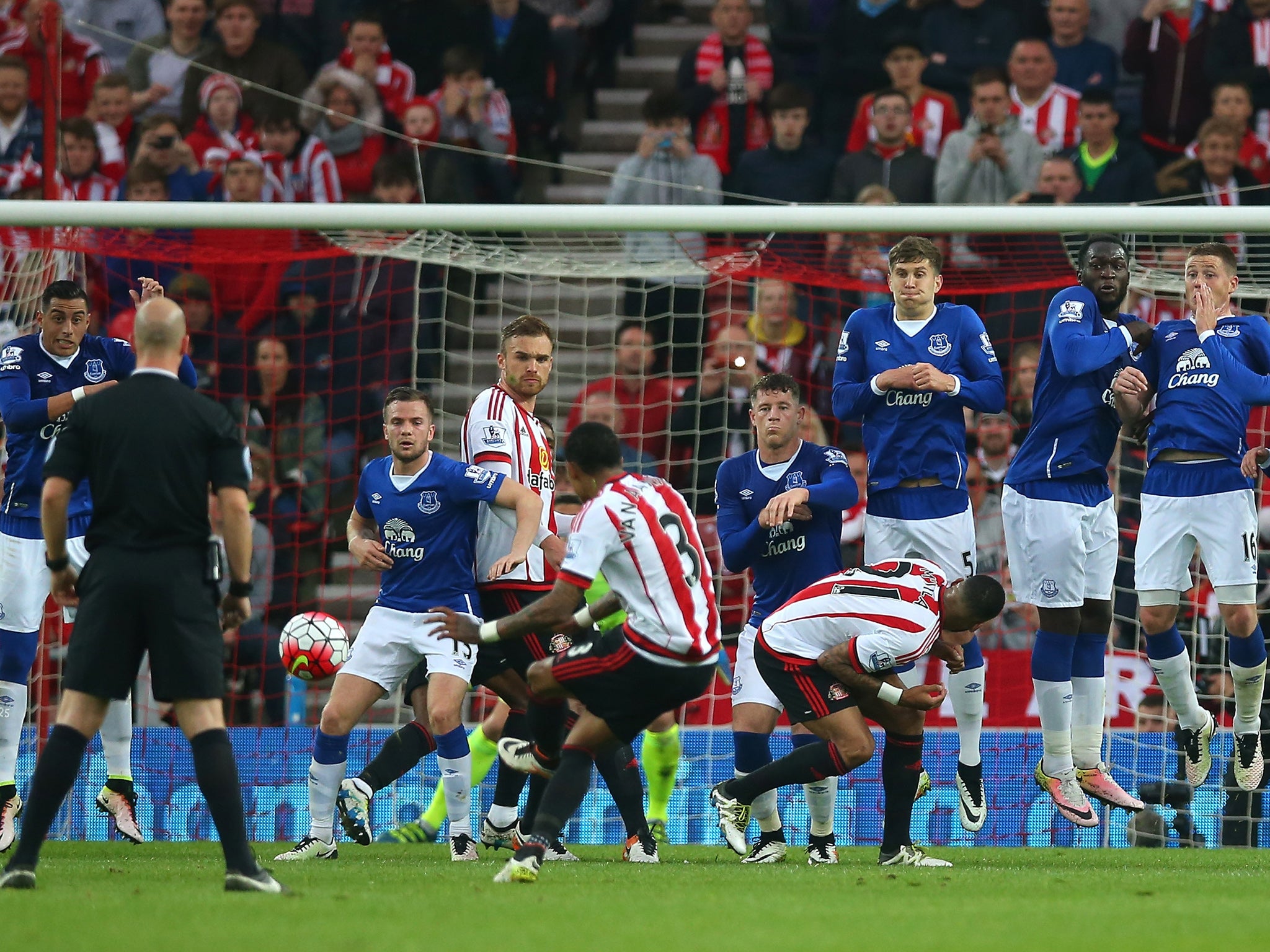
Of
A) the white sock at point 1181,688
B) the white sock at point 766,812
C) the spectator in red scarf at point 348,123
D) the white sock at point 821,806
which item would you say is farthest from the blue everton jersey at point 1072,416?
the spectator in red scarf at point 348,123

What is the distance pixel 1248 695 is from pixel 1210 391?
5.20ft

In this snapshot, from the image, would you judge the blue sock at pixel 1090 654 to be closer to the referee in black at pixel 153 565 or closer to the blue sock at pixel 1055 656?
the blue sock at pixel 1055 656

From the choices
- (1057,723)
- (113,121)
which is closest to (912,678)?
(1057,723)

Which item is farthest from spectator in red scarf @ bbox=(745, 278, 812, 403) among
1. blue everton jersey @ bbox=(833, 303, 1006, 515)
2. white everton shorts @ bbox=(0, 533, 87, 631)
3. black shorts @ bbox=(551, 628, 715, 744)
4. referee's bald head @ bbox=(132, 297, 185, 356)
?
referee's bald head @ bbox=(132, 297, 185, 356)

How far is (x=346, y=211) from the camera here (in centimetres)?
834

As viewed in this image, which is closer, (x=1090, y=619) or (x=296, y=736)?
(x=1090, y=619)

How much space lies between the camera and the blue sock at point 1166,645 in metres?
8.27

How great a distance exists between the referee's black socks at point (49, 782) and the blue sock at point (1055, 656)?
15.3 feet

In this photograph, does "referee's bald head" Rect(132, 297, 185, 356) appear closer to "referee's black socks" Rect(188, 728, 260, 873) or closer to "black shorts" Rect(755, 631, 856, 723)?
"referee's black socks" Rect(188, 728, 260, 873)

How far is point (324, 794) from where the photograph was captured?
7.66 meters

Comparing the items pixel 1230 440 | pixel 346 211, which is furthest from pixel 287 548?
pixel 1230 440

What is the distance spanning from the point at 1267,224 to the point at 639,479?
12.3 feet

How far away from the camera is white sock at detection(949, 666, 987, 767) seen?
8148 mm

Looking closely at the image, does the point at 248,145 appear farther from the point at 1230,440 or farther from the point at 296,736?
the point at 1230,440
